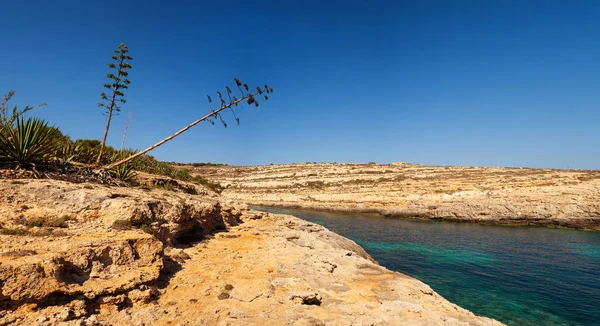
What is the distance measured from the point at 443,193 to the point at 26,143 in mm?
50394

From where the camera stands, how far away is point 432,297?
29.0ft

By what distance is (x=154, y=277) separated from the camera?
7527 millimetres

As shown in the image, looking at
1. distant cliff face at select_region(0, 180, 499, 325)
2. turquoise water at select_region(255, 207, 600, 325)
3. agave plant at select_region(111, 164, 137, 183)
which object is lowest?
turquoise water at select_region(255, 207, 600, 325)

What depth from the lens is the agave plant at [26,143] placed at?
11383 millimetres

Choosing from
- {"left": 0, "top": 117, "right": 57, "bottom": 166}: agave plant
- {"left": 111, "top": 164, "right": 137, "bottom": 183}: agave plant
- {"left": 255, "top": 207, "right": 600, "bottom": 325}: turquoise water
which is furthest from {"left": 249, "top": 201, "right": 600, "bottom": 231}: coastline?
{"left": 0, "top": 117, "right": 57, "bottom": 166}: agave plant

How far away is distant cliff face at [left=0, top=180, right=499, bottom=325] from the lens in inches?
234

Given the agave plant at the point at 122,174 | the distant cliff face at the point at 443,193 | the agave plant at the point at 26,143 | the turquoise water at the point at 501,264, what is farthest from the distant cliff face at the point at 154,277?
the distant cliff face at the point at 443,193

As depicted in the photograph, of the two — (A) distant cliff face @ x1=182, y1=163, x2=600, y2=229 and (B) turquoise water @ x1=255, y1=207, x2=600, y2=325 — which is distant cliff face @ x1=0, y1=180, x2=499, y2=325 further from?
(A) distant cliff face @ x1=182, y1=163, x2=600, y2=229

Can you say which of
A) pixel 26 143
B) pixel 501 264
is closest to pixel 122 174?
pixel 26 143

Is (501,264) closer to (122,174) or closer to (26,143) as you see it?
(122,174)

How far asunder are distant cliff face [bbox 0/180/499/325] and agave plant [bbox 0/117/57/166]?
3.10 metres

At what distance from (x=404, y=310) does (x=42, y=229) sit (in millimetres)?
10004

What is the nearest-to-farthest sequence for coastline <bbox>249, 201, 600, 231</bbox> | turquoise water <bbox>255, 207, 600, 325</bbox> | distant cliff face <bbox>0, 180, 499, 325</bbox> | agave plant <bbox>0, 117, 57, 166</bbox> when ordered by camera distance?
distant cliff face <bbox>0, 180, 499, 325</bbox> < agave plant <bbox>0, 117, 57, 166</bbox> < turquoise water <bbox>255, 207, 600, 325</bbox> < coastline <bbox>249, 201, 600, 231</bbox>

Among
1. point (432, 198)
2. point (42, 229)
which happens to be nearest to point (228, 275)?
point (42, 229)
